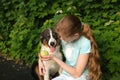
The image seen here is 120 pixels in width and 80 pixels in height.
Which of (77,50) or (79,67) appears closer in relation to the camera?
(79,67)

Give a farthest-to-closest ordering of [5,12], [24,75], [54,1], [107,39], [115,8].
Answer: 1. [5,12]
2. [54,1]
3. [115,8]
4. [24,75]
5. [107,39]

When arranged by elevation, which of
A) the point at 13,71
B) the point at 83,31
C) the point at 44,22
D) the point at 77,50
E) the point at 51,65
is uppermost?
the point at 83,31

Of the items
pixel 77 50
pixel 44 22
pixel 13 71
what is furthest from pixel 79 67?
pixel 44 22

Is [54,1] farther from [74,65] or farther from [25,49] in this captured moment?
[74,65]

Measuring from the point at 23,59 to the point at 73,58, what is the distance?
267 cm

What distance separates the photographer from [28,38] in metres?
6.63

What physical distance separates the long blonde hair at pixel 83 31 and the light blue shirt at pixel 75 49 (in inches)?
3.0

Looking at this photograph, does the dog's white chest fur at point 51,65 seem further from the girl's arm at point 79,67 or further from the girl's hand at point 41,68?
the girl's arm at point 79,67

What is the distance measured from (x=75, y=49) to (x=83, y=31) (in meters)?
0.25

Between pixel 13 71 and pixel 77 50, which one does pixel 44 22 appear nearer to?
pixel 13 71

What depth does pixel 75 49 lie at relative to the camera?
411 centimetres

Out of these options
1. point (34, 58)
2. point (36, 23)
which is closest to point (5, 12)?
point (36, 23)

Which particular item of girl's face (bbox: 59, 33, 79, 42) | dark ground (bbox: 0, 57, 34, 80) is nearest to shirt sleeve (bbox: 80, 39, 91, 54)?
girl's face (bbox: 59, 33, 79, 42)

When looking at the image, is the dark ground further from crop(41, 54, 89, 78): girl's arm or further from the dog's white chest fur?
crop(41, 54, 89, 78): girl's arm
